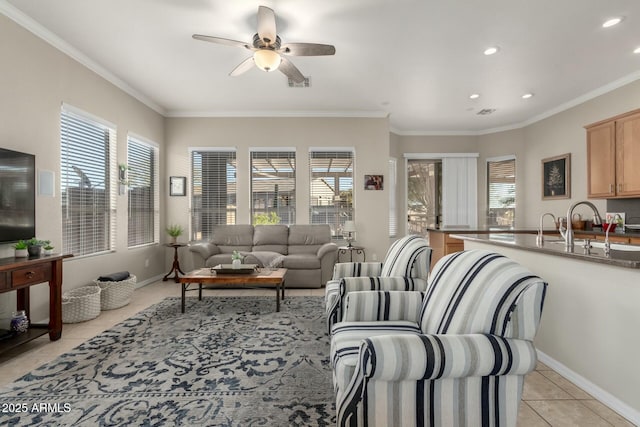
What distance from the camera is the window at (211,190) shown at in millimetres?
5816

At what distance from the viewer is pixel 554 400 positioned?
6.27ft

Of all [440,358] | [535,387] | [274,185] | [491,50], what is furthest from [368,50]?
[535,387]

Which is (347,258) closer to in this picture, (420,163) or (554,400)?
(420,163)

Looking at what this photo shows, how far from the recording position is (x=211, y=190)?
5836mm

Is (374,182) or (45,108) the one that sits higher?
(45,108)

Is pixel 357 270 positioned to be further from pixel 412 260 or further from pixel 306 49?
pixel 306 49

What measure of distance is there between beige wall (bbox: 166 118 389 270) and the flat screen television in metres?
2.81

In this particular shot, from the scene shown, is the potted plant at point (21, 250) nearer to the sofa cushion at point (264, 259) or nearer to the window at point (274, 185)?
the sofa cushion at point (264, 259)

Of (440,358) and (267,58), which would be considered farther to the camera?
(267,58)

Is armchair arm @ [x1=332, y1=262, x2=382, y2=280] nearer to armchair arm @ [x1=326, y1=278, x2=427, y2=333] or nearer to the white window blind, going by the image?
armchair arm @ [x1=326, y1=278, x2=427, y2=333]

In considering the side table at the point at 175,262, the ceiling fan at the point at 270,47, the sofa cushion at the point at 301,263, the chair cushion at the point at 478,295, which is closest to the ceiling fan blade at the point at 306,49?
the ceiling fan at the point at 270,47

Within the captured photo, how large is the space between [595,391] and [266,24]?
3503 millimetres

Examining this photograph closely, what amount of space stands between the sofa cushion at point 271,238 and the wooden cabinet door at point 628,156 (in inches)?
189

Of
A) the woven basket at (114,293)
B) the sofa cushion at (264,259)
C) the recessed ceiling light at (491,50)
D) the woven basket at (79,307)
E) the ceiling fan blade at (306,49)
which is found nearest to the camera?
the ceiling fan blade at (306,49)
